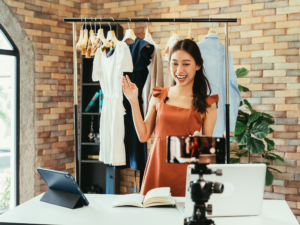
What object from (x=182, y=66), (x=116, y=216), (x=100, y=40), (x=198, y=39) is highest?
(x=198, y=39)

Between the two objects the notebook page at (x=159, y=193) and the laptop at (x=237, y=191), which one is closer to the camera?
the laptop at (x=237, y=191)

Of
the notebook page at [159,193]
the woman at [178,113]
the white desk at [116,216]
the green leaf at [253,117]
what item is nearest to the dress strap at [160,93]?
the woman at [178,113]

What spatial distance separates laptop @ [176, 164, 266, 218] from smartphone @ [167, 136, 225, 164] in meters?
0.13

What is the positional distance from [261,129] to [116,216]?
192cm

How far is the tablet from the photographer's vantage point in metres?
1.52

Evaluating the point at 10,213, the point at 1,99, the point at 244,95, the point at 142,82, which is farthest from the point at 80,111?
the point at 10,213

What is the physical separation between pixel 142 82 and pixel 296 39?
1.80 metres

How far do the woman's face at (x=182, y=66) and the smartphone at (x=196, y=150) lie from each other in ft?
2.84

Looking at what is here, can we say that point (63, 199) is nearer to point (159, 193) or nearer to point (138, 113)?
point (159, 193)

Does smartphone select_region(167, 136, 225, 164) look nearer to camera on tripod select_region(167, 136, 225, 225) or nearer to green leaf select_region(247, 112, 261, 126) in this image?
camera on tripod select_region(167, 136, 225, 225)

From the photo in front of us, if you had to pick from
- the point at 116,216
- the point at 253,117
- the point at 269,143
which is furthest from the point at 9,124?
the point at 269,143

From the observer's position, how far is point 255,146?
9.37ft

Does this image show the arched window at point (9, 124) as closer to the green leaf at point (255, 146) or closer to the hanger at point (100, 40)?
the hanger at point (100, 40)

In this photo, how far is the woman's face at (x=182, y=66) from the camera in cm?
194
